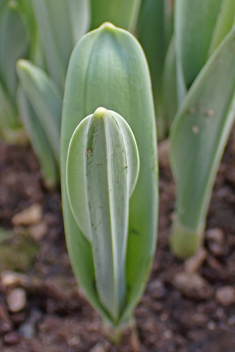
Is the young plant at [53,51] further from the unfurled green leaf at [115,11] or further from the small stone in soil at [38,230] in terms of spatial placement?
the small stone in soil at [38,230]

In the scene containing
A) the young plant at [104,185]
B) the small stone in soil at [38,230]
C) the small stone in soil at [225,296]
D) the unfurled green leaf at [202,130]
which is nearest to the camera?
the young plant at [104,185]

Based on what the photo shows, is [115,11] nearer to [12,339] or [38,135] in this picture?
[38,135]

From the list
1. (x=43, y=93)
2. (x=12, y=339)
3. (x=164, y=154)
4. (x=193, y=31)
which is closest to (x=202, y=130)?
(x=193, y=31)

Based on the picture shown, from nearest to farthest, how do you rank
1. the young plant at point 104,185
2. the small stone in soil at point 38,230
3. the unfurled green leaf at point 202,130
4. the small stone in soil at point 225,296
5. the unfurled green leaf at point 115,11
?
the young plant at point 104,185 < the unfurled green leaf at point 202,130 < the unfurled green leaf at point 115,11 < the small stone in soil at point 225,296 < the small stone in soil at point 38,230

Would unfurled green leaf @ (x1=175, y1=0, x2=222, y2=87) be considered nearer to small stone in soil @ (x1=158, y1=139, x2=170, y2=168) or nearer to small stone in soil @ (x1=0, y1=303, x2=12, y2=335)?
small stone in soil @ (x1=158, y1=139, x2=170, y2=168)

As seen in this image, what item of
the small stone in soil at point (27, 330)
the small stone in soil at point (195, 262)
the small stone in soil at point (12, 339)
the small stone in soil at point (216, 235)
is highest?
the small stone in soil at point (216, 235)

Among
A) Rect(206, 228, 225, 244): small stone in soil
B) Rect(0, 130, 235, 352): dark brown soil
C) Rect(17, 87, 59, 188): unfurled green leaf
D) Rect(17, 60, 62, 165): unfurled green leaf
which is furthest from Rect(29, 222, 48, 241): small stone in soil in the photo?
Rect(206, 228, 225, 244): small stone in soil

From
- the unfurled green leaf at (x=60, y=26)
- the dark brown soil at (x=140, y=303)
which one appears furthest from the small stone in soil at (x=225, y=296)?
the unfurled green leaf at (x=60, y=26)
